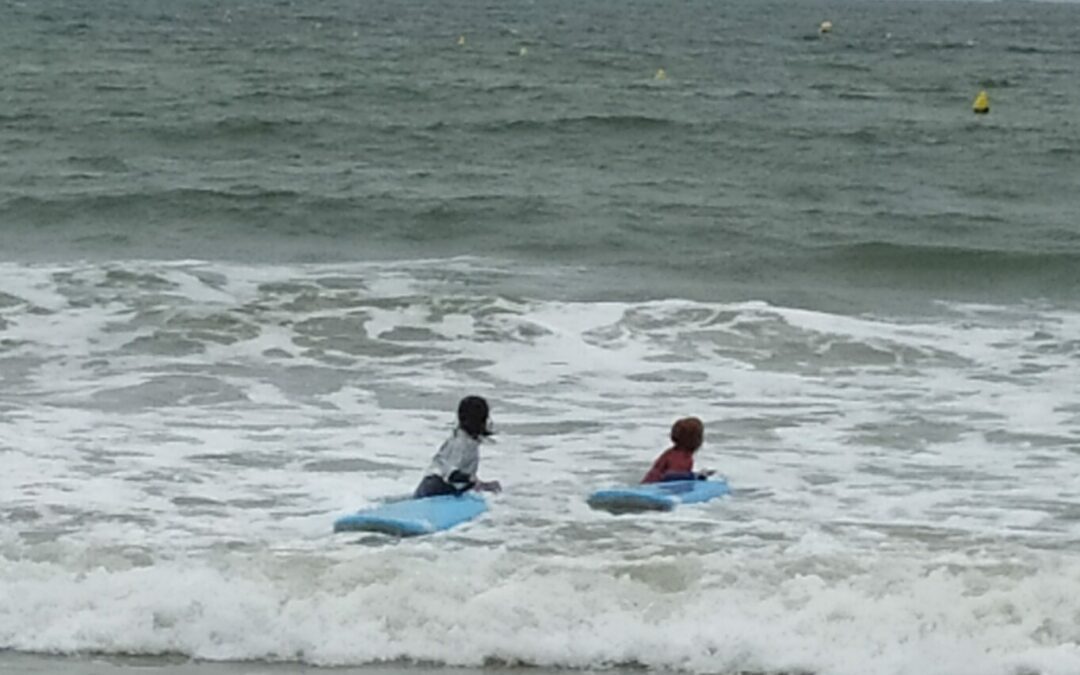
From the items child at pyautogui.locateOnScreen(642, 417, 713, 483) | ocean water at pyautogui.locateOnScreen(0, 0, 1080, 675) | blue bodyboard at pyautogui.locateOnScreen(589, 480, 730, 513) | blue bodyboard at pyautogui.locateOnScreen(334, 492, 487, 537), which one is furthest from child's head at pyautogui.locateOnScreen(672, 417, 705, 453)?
blue bodyboard at pyautogui.locateOnScreen(334, 492, 487, 537)

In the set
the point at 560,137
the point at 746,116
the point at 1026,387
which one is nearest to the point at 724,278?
the point at 1026,387

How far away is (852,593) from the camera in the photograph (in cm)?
902

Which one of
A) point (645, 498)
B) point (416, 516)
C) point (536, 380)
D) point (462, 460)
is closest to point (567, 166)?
point (536, 380)

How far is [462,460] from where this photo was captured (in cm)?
1098

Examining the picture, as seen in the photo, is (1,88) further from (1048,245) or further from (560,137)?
(1048,245)

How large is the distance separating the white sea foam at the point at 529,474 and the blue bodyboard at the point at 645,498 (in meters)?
0.11

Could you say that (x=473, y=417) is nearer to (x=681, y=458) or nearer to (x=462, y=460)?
(x=462, y=460)

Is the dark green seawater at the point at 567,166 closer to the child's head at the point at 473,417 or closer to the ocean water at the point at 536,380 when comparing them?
the ocean water at the point at 536,380

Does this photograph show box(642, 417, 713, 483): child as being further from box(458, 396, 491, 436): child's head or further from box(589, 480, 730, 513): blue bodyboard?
box(458, 396, 491, 436): child's head

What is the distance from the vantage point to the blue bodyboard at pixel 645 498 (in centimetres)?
1066

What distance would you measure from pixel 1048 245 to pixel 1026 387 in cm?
775

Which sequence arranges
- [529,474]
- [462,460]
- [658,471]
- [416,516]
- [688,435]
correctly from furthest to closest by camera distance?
[529,474]
[688,435]
[658,471]
[462,460]
[416,516]

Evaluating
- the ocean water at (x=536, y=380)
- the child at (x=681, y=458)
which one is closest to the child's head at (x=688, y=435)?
the child at (x=681, y=458)

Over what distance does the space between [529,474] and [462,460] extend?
79 cm
